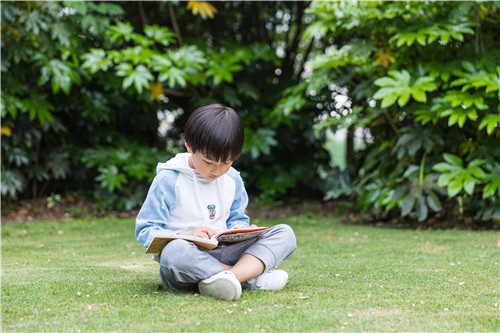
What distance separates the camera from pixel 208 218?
99.7 inches

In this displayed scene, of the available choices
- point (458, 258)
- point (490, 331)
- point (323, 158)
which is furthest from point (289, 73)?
point (490, 331)

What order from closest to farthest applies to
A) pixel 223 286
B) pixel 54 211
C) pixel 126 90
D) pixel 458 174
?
pixel 223 286, pixel 458 174, pixel 54 211, pixel 126 90

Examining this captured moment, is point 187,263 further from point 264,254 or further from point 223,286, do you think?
point 264,254

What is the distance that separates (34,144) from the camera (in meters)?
6.48

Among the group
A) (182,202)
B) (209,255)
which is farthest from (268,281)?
(182,202)

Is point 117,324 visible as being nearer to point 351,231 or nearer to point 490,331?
point 490,331

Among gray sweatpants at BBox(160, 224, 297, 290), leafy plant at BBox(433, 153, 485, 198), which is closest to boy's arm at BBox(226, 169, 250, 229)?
gray sweatpants at BBox(160, 224, 297, 290)

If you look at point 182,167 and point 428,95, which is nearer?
point 182,167

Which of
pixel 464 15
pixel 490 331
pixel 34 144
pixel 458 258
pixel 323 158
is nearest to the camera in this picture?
pixel 490 331

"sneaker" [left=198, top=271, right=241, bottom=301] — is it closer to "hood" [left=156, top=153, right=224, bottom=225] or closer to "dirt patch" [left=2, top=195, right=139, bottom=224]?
"hood" [left=156, top=153, right=224, bottom=225]

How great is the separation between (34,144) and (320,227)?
3.45 m

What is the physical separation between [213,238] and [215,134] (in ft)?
1.39

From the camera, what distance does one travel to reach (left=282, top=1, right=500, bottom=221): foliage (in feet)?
14.6

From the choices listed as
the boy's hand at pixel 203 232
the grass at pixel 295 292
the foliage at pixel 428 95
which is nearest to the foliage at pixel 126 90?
the foliage at pixel 428 95
